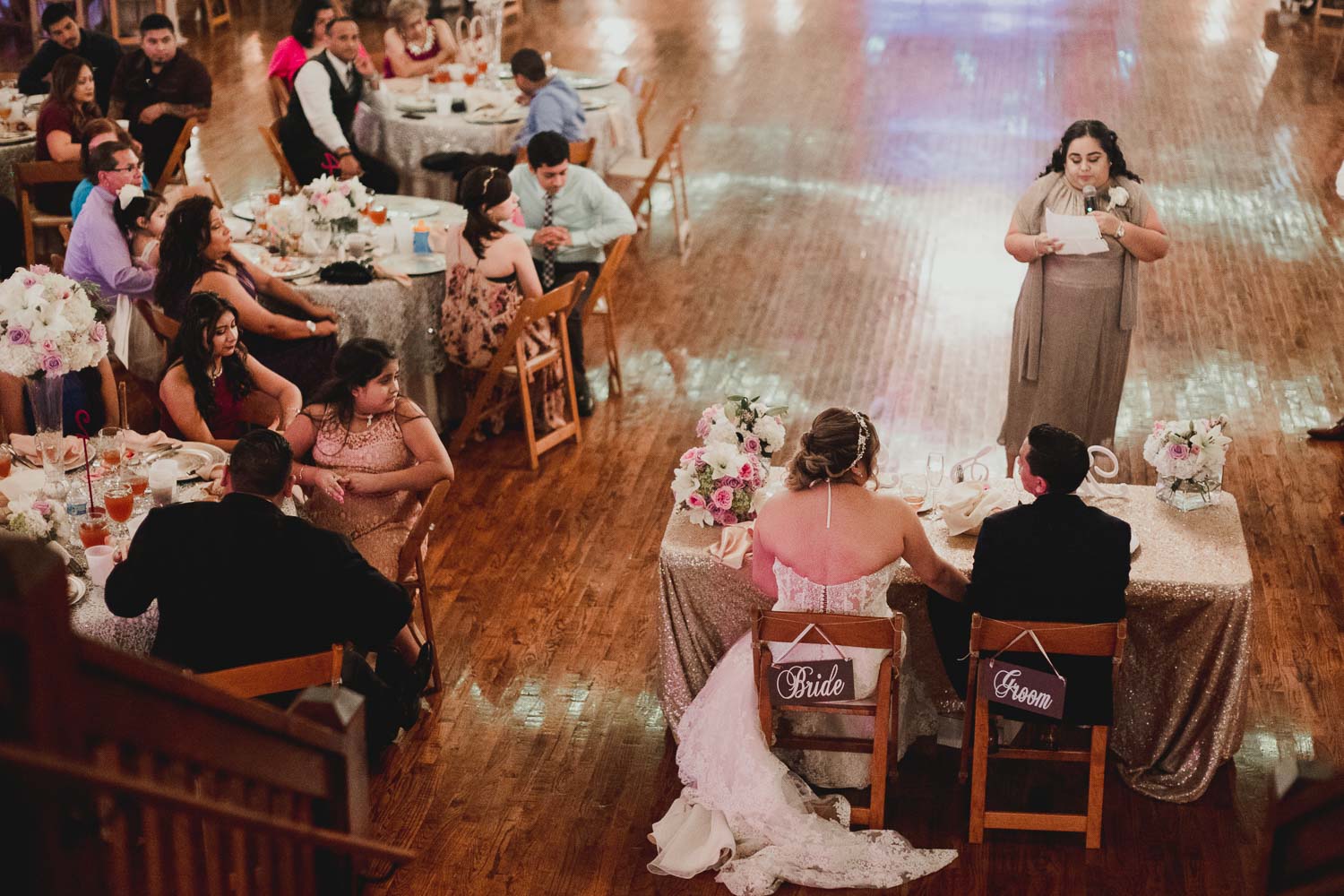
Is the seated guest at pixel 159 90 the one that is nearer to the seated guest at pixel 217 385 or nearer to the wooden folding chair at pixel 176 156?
the wooden folding chair at pixel 176 156

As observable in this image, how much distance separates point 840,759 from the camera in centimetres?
407

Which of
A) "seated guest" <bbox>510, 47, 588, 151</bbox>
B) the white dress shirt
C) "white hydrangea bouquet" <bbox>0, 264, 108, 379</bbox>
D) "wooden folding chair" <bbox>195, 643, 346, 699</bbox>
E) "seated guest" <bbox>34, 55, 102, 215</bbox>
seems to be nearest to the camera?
"wooden folding chair" <bbox>195, 643, 346, 699</bbox>

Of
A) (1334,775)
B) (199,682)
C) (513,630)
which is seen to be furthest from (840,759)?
(199,682)

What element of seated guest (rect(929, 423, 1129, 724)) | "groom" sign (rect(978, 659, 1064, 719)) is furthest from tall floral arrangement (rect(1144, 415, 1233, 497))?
"groom" sign (rect(978, 659, 1064, 719))

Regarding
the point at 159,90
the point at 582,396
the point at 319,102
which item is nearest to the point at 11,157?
the point at 159,90

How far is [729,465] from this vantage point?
4207 mm

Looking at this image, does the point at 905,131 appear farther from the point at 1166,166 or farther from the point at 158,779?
the point at 158,779

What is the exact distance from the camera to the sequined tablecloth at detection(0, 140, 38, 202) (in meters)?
8.10

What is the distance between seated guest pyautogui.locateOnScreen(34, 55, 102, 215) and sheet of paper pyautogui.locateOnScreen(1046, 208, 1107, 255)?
5.10 m

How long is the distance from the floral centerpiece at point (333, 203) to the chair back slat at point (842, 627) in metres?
3.48

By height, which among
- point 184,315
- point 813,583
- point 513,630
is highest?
point 184,315

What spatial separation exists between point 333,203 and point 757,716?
11.3 feet

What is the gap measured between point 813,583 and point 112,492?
2.04 m

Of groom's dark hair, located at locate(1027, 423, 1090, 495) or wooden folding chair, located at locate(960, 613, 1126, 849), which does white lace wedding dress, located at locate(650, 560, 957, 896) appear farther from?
groom's dark hair, located at locate(1027, 423, 1090, 495)
